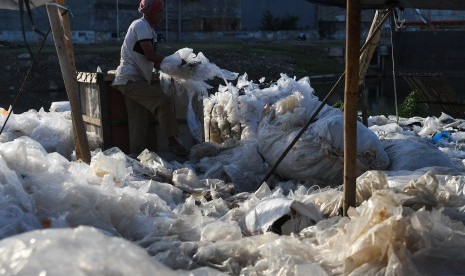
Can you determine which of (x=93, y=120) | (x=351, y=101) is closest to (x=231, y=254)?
(x=351, y=101)

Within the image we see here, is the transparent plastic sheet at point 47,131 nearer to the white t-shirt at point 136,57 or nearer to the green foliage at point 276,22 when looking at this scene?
the white t-shirt at point 136,57

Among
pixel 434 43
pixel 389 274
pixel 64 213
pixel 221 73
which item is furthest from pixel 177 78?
pixel 434 43

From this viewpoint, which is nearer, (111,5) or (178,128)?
(178,128)

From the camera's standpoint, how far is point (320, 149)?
554 cm

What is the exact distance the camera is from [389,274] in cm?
312

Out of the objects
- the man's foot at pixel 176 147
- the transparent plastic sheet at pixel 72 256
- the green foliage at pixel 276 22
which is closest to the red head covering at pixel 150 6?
the man's foot at pixel 176 147

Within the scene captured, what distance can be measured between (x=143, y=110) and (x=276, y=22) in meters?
36.6

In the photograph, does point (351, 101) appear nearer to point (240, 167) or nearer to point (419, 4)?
point (419, 4)

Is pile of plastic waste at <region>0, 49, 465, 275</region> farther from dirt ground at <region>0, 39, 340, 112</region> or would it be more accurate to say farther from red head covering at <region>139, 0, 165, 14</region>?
dirt ground at <region>0, 39, 340, 112</region>

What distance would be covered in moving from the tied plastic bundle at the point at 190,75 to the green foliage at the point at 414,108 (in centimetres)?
539

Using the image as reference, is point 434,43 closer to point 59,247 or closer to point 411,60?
point 411,60

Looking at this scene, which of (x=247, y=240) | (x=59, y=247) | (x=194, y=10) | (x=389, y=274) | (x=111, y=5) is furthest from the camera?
(x=194, y=10)

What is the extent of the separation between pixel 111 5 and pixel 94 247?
36492 millimetres

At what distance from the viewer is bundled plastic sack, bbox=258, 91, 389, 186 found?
5.50m
